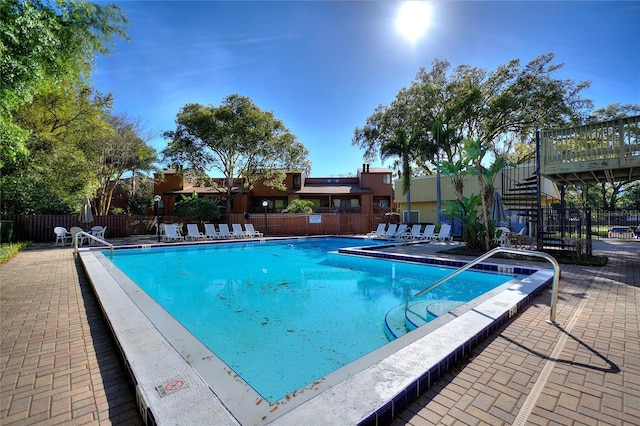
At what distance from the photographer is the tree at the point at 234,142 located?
64.6ft

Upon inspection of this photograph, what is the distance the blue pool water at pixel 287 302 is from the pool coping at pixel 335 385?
0.87 metres

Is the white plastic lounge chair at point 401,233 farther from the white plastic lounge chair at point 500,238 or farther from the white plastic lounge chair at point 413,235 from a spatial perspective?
the white plastic lounge chair at point 500,238

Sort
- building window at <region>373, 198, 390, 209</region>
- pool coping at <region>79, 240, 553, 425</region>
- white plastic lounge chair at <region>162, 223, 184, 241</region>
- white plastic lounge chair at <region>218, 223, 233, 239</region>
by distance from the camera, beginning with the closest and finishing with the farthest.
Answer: pool coping at <region>79, 240, 553, 425</region> → white plastic lounge chair at <region>162, 223, 184, 241</region> → white plastic lounge chair at <region>218, 223, 233, 239</region> → building window at <region>373, 198, 390, 209</region>

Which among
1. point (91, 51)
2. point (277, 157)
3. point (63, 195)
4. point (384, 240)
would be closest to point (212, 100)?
point (277, 157)

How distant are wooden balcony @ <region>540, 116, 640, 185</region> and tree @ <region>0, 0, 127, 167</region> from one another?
509 inches

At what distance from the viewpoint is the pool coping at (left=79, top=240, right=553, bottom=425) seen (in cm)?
180

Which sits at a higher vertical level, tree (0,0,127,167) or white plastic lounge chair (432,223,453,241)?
tree (0,0,127,167)

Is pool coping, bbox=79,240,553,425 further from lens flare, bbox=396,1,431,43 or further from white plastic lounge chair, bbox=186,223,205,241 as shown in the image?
white plastic lounge chair, bbox=186,223,205,241

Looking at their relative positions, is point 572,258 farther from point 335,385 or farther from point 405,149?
point 405,149

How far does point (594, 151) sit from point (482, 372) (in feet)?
29.3

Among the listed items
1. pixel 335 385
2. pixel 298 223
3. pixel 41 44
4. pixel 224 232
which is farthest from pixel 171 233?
pixel 335 385

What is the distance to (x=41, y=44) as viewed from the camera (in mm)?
5957

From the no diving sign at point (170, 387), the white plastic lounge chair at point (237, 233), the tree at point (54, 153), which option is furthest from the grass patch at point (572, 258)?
the tree at point (54, 153)

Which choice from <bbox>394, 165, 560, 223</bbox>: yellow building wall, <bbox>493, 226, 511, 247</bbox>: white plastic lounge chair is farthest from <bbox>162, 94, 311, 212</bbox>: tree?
<bbox>493, 226, 511, 247</bbox>: white plastic lounge chair
